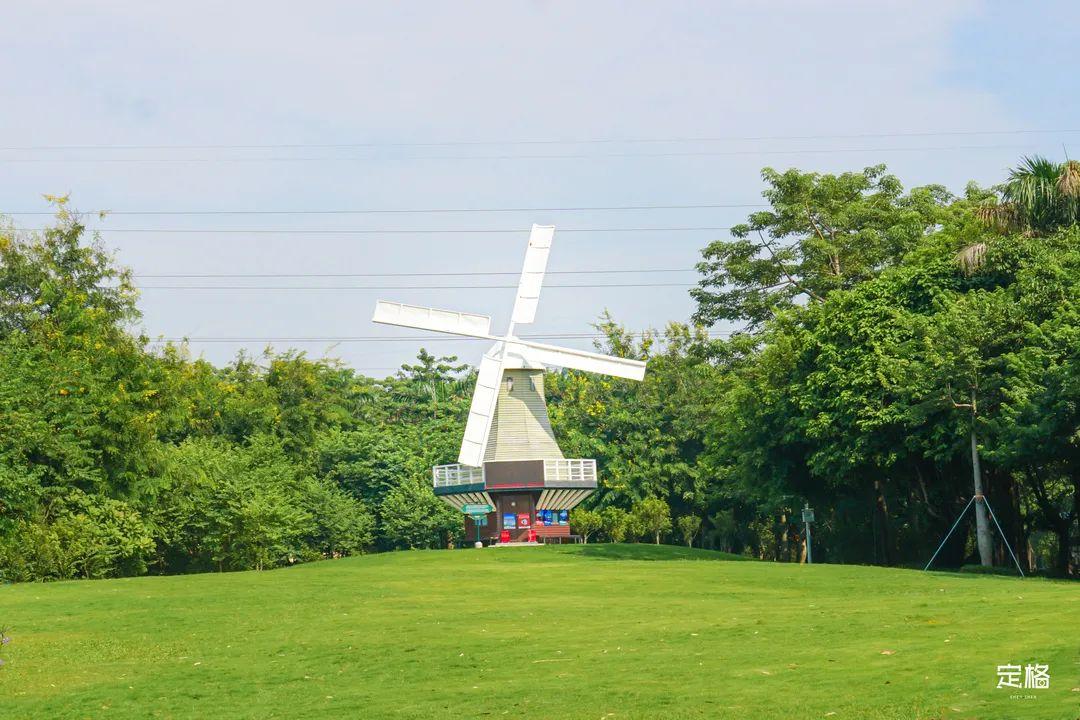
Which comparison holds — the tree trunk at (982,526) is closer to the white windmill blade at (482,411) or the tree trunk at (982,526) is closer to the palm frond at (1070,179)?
the palm frond at (1070,179)

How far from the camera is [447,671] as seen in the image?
19.0m

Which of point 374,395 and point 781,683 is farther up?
point 374,395

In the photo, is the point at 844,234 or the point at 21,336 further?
the point at 844,234

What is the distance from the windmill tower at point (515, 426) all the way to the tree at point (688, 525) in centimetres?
1247

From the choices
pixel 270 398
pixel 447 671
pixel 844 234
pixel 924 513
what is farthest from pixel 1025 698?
pixel 270 398

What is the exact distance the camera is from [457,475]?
198ft

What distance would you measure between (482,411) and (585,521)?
55.0 feet

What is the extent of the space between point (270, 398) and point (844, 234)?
33720mm

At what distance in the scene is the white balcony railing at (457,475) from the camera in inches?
2312

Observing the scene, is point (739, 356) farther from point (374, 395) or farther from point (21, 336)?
point (374, 395)

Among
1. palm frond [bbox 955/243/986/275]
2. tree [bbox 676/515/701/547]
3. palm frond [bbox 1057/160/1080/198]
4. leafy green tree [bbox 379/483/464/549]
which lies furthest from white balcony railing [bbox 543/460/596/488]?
palm frond [bbox 1057/160/1080/198]

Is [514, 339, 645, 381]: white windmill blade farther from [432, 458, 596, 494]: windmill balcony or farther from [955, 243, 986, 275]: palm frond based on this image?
[955, 243, 986, 275]: palm frond

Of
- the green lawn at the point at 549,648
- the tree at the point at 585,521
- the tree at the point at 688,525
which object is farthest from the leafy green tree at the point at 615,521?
the green lawn at the point at 549,648

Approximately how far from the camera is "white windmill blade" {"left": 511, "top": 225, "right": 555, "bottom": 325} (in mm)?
58594
